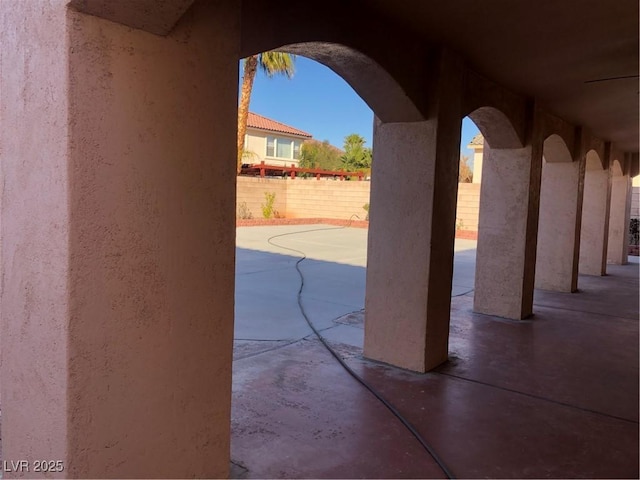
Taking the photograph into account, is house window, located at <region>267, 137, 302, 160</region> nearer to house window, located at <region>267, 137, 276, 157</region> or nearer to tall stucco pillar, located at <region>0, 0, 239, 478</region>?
house window, located at <region>267, 137, 276, 157</region>

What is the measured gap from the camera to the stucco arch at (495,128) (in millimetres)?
5383

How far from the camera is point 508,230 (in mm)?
6324

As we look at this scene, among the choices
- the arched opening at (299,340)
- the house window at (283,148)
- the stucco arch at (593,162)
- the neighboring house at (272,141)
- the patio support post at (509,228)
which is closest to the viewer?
the arched opening at (299,340)

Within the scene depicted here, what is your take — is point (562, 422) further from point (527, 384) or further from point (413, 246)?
point (413, 246)

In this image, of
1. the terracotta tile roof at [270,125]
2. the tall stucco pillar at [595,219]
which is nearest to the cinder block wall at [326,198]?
the terracotta tile roof at [270,125]

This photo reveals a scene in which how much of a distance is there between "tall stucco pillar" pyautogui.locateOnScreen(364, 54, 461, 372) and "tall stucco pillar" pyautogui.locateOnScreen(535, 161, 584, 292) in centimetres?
453

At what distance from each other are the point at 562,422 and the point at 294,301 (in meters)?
4.03

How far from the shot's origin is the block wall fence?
19.8m

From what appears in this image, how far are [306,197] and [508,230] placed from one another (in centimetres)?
1585

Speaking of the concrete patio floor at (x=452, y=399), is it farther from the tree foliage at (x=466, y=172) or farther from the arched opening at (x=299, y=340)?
the tree foliage at (x=466, y=172)

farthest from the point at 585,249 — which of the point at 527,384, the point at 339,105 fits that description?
the point at 339,105

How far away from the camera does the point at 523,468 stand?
2.79 meters

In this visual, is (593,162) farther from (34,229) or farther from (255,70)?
(255,70)

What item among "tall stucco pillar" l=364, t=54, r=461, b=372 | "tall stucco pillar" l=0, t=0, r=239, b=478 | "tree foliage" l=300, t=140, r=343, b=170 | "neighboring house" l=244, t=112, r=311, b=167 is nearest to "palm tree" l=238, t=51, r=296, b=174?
"neighboring house" l=244, t=112, r=311, b=167
